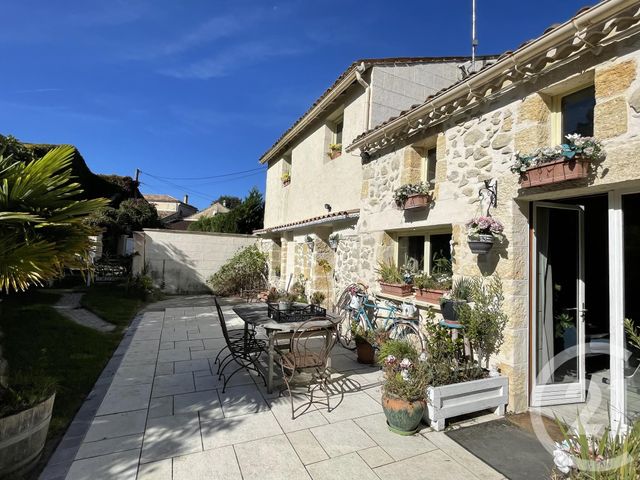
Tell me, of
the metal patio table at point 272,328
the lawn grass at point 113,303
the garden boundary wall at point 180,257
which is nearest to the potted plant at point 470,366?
the metal patio table at point 272,328

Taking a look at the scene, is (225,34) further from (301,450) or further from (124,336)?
(301,450)

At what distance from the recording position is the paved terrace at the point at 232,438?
8.72 feet

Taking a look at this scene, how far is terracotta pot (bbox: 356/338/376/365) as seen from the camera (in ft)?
17.6

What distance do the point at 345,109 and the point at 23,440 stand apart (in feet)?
27.1

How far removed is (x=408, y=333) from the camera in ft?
17.2

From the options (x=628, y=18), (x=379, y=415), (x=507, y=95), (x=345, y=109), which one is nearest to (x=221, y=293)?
(x=345, y=109)

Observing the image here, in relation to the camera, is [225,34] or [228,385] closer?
[228,385]

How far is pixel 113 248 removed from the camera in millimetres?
20188

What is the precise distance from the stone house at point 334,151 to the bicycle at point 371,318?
866 millimetres

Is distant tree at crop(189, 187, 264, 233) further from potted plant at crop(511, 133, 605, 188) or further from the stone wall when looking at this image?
potted plant at crop(511, 133, 605, 188)

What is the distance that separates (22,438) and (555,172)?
5286 mm

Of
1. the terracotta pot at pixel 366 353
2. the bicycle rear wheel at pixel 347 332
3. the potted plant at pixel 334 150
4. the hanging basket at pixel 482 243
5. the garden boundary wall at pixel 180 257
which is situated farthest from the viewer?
the garden boundary wall at pixel 180 257

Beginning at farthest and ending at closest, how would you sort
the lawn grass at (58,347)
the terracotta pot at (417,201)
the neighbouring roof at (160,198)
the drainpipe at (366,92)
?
the neighbouring roof at (160,198)
the drainpipe at (366,92)
the terracotta pot at (417,201)
the lawn grass at (58,347)

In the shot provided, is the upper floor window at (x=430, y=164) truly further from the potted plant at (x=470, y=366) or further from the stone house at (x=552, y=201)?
the potted plant at (x=470, y=366)
